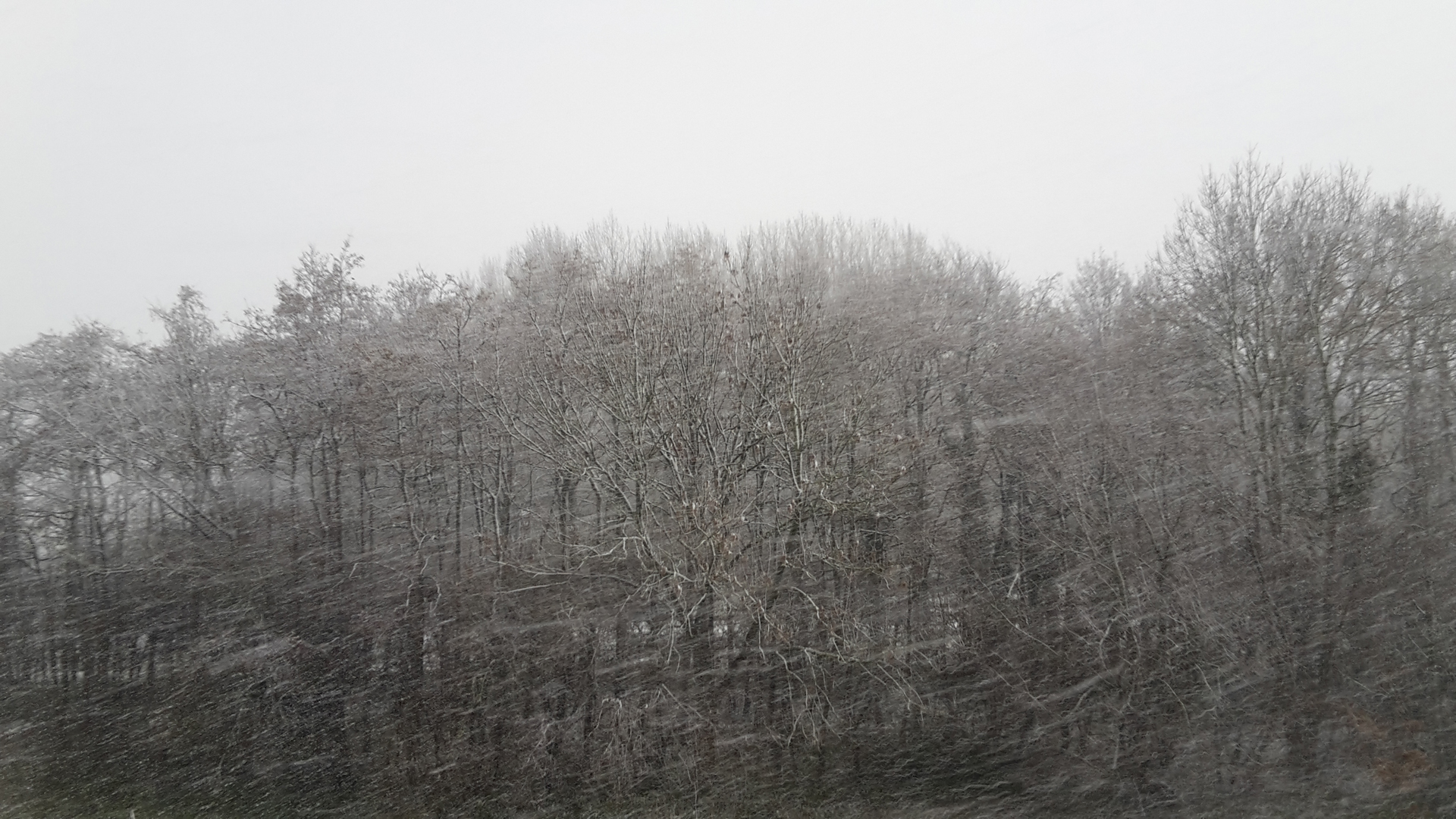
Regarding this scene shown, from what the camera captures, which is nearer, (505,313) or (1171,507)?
(1171,507)

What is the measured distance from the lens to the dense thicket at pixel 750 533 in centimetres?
948

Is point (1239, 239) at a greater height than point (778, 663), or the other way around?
point (1239, 239)

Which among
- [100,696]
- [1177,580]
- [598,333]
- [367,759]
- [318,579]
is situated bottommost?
Result: [367,759]

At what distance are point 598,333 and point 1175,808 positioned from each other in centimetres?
898

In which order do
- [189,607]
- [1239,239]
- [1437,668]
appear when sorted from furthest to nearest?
[189,607] → [1239,239] → [1437,668]

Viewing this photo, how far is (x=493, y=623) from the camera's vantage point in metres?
10.9

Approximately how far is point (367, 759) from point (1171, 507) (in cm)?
1141

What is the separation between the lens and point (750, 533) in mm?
10250

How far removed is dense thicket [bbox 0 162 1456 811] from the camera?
31.1 feet

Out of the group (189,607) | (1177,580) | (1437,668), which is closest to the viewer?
(1437,668)

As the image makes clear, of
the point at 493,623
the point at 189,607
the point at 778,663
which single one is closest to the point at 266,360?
the point at 189,607

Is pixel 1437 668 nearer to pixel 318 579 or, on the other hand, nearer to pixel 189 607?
pixel 318 579

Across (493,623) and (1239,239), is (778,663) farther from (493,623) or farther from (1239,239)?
(1239,239)

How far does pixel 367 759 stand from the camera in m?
11.0
